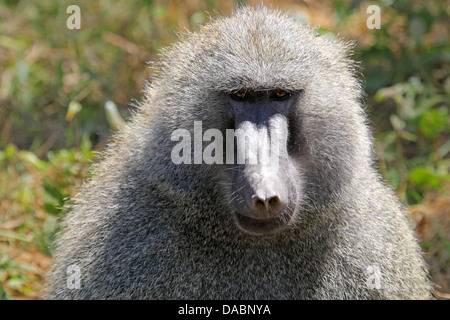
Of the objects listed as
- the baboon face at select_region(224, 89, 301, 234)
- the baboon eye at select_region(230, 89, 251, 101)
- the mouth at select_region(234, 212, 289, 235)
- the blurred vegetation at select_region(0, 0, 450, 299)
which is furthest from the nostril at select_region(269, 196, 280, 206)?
the blurred vegetation at select_region(0, 0, 450, 299)

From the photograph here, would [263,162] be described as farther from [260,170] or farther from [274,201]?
[274,201]

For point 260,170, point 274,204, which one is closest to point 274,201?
point 274,204

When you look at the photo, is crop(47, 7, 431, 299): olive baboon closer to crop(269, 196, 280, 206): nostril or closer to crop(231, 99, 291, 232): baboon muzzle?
crop(231, 99, 291, 232): baboon muzzle

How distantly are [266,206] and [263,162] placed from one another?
0.58ft

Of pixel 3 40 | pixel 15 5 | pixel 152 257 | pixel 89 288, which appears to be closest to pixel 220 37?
pixel 152 257

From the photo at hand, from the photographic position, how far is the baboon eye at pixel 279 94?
2787 mm

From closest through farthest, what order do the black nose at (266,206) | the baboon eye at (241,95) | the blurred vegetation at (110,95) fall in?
the black nose at (266,206)
the baboon eye at (241,95)
the blurred vegetation at (110,95)

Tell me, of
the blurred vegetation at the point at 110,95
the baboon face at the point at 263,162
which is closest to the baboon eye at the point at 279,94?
the baboon face at the point at 263,162

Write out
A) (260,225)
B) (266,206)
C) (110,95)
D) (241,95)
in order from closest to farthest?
1. (266,206)
2. (260,225)
3. (241,95)
4. (110,95)

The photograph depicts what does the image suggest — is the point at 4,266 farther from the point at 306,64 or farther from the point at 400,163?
the point at 400,163

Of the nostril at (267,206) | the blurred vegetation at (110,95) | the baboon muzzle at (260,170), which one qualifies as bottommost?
the nostril at (267,206)

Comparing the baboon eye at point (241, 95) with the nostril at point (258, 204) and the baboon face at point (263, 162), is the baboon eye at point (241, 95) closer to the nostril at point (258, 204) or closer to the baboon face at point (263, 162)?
the baboon face at point (263, 162)

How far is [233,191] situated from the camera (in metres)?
2.64
